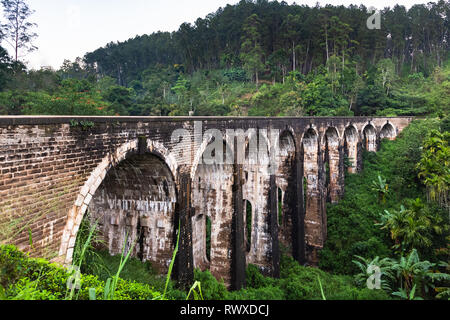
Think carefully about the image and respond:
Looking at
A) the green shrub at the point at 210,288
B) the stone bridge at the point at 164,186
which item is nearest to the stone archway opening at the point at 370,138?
the stone bridge at the point at 164,186

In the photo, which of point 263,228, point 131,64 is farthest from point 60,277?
point 131,64

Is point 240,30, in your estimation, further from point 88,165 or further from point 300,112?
point 88,165

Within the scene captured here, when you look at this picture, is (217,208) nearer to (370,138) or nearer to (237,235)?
(237,235)

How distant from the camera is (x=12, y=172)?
4.22 metres

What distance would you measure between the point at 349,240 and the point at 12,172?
16.2 m

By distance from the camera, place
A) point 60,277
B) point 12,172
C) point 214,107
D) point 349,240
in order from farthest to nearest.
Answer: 1. point 214,107
2. point 349,240
3. point 12,172
4. point 60,277

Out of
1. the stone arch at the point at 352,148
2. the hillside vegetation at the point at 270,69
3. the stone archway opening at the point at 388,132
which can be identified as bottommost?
the stone arch at the point at 352,148

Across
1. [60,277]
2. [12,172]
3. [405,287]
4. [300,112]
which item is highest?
[300,112]

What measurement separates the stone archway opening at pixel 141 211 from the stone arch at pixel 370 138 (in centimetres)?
2128

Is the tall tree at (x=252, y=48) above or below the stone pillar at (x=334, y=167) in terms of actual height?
above

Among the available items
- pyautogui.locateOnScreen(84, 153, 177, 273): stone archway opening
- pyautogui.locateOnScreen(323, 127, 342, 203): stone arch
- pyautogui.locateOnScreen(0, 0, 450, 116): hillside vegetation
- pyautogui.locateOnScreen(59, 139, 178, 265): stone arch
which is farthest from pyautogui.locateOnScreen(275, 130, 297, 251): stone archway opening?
pyautogui.locateOnScreen(0, 0, 450, 116): hillside vegetation

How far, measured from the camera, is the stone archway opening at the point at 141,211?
8.38 meters

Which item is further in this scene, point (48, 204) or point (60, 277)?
point (48, 204)

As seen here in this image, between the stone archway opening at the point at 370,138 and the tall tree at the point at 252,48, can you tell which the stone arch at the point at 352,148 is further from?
the tall tree at the point at 252,48
